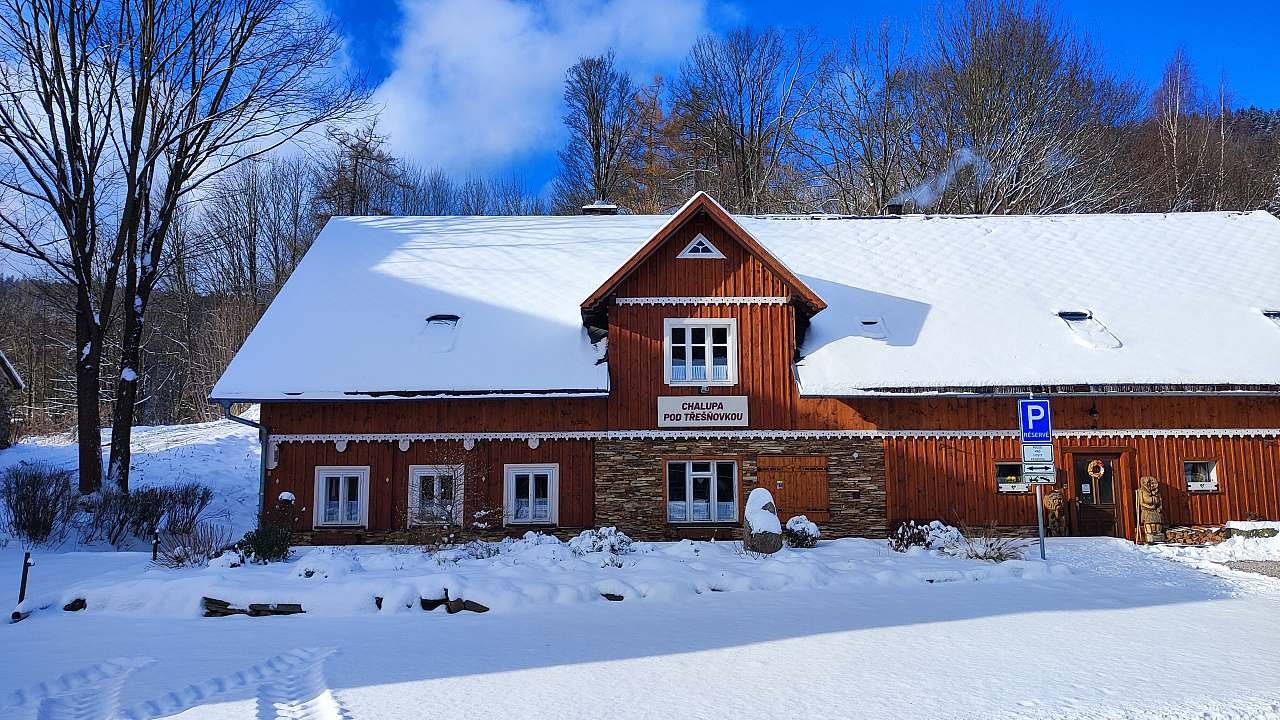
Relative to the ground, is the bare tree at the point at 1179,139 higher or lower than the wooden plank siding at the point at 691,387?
higher

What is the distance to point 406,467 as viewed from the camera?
17.4 m

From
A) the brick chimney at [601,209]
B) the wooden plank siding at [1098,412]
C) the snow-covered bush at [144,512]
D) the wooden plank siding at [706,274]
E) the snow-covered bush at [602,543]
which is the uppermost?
the brick chimney at [601,209]

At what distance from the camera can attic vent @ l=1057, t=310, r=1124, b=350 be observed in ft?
58.1

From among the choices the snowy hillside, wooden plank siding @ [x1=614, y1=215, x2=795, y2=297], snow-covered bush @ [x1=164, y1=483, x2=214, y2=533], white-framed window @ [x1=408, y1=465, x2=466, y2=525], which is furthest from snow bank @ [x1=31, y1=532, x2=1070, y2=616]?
the snowy hillside

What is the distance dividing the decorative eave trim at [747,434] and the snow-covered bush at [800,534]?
221cm

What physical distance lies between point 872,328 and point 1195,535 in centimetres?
757

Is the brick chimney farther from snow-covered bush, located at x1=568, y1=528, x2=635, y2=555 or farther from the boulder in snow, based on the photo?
the boulder in snow

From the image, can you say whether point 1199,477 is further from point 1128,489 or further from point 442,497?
point 442,497

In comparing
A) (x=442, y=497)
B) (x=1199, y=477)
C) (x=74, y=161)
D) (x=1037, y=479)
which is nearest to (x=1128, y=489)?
(x=1199, y=477)

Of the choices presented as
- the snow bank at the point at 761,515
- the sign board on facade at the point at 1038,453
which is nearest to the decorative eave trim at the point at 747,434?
the snow bank at the point at 761,515

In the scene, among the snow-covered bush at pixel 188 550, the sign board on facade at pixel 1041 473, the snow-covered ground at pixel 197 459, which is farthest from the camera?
the snow-covered ground at pixel 197 459

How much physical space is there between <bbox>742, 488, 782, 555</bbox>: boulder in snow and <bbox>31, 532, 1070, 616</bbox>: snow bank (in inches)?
11.3

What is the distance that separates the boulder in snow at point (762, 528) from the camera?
47.5ft

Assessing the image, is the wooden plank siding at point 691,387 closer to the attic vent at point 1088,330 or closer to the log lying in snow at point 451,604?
the attic vent at point 1088,330
